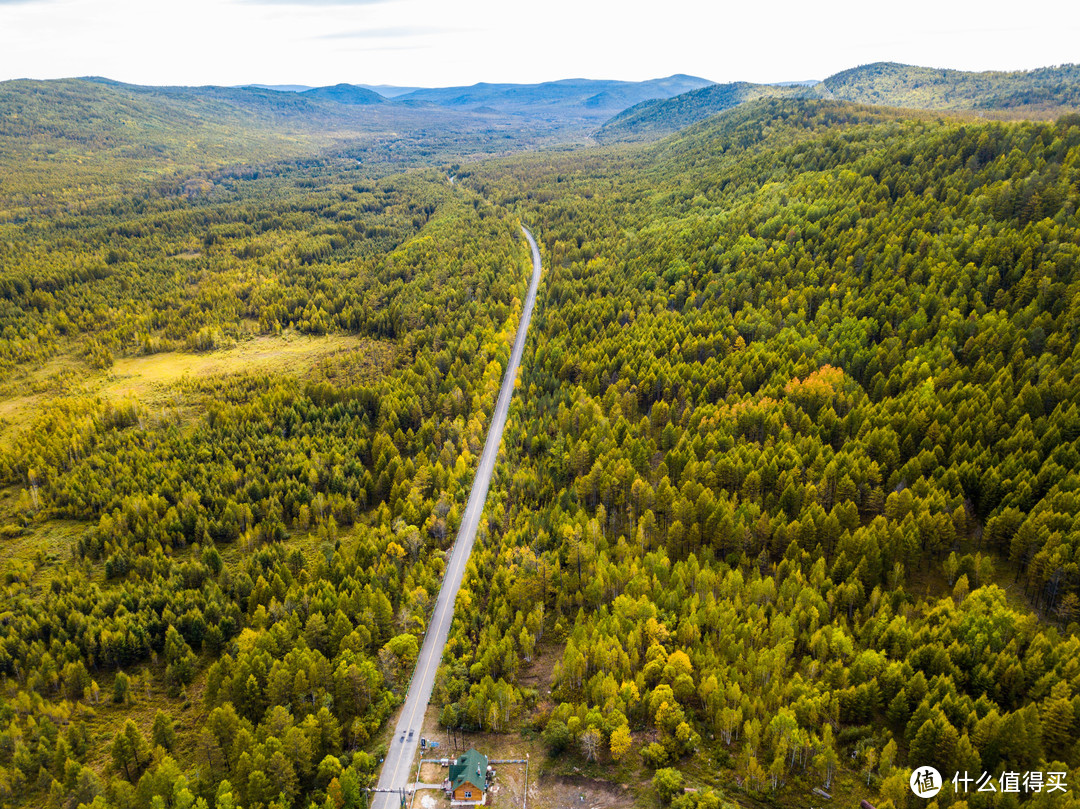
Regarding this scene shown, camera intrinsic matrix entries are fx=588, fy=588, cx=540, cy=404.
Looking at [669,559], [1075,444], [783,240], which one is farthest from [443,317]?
[1075,444]

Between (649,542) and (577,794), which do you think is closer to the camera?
(577,794)

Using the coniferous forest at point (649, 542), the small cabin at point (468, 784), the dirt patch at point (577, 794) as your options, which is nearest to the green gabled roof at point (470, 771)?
the small cabin at point (468, 784)

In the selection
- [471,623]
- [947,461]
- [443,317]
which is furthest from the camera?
[443,317]

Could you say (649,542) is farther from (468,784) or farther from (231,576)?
(231,576)

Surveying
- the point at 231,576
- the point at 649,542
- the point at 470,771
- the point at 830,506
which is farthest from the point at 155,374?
the point at 830,506

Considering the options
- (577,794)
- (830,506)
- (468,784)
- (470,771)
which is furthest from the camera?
(830,506)

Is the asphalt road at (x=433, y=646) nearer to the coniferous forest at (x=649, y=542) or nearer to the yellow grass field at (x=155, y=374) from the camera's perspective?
the coniferous forest at (x=649, y=542)

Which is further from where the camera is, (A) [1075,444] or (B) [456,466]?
(B) [456,466]

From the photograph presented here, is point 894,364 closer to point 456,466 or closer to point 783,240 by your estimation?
point 783,240
